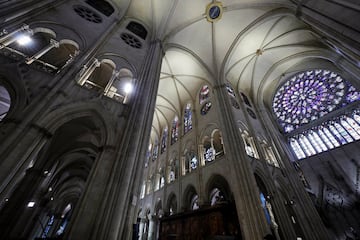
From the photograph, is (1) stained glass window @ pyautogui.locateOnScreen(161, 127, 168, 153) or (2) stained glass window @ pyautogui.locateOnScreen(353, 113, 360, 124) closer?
(2) stained glass window @ pyautogui.locateOnScreen(353, 113, 360, 124)

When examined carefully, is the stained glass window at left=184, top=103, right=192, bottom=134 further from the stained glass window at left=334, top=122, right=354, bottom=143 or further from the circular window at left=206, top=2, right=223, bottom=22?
the stained glass window at left=334, top=122, right=354, bottom=143

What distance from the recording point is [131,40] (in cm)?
917

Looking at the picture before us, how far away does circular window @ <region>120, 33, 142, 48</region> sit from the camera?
352 inches

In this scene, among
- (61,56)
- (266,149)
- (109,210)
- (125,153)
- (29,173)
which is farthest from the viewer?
(266,149)

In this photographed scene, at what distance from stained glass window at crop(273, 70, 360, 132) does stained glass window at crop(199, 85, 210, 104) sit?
8.45 m

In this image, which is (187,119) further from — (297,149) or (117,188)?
(117,188)

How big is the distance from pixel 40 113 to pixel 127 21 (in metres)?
8.76

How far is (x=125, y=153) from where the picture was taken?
192 inches

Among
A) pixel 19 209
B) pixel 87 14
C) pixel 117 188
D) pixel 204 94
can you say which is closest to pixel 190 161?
pixel 204 94

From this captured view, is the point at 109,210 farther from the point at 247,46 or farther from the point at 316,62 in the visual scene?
the point at 316,62

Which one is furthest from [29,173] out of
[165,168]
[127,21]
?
[127,21]

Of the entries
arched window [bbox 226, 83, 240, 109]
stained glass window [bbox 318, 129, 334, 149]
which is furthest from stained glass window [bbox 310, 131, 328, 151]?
arched window [bbox 226, 83, 240, 109]

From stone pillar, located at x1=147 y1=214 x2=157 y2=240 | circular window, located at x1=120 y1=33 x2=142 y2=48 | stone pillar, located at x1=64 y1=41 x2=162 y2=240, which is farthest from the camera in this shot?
stone pillar, located at x1=147 y1=214 x2=157 y2=240

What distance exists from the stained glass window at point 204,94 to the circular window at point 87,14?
32.3ft
